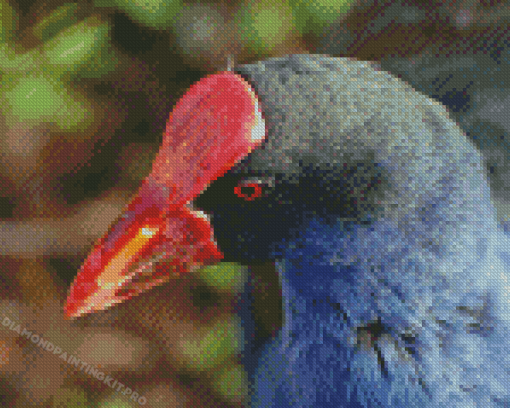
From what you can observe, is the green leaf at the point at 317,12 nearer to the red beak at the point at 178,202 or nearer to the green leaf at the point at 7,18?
the red beak at the point at 178,202

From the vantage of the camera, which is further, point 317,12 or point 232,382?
point 232,382

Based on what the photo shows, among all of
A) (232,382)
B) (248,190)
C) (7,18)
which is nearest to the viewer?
(248,190)

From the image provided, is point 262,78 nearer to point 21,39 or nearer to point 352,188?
point 352,188

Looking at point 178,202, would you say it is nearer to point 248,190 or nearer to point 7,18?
point 248,190

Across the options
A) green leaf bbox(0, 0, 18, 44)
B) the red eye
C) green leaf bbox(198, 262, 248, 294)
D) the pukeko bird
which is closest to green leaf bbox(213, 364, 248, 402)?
green leaf bbox(198, 262, 248, 294)

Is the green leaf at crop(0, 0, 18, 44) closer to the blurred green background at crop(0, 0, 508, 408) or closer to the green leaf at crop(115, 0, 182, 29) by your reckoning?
the blurred green background at crop(0, 0, 508, 408)

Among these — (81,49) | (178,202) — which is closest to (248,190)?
(178,202)
